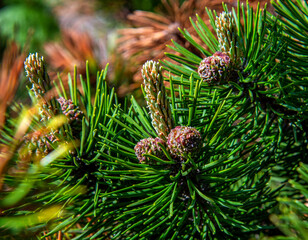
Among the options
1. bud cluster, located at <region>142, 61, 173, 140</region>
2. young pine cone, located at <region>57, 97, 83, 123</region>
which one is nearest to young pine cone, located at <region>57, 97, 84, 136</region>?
young pine cone, located at <region>57, 97, 83, 123</region>

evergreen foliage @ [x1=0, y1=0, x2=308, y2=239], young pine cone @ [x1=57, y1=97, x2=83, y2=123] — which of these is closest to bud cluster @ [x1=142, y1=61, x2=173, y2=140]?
evergreen foliage @ [x1=0, y1=0, x2=308, y2=239]

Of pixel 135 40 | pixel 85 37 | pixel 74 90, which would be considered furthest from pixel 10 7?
pixel 74 90

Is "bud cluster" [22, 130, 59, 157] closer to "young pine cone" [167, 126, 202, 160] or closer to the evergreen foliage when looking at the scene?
the evergreen foliage

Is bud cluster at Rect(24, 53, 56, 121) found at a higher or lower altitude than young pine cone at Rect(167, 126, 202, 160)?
higher

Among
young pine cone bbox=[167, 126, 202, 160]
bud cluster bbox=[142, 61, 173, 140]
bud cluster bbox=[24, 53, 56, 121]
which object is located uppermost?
bud cluster bbox=[24, 53, 56, 121]

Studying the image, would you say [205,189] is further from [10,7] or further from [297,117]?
[10,7]

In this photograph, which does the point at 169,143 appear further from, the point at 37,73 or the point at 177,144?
the point at 37,73
